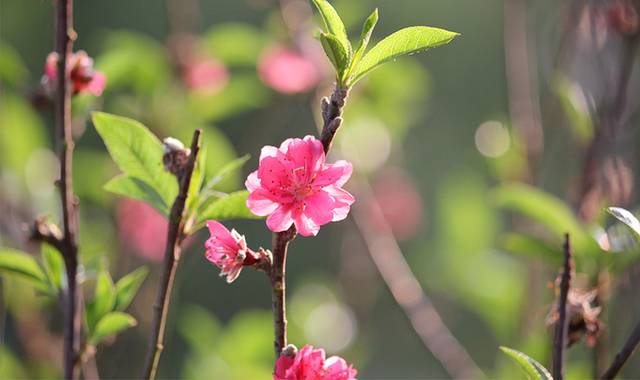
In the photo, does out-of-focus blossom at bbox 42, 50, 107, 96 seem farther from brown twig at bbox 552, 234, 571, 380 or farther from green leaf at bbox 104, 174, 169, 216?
brown twig at bbox 552, 234, 571, 380

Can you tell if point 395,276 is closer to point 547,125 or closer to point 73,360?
point 547,125

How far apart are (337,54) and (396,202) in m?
1.80

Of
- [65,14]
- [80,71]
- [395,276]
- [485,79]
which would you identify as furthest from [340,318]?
[485,79]

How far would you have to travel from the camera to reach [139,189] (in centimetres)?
99

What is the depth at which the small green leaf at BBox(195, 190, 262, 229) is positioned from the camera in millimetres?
949

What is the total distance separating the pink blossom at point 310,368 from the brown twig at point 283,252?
0.07ft

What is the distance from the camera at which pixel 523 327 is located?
1637 mm

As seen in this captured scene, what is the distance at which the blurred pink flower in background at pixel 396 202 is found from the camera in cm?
259

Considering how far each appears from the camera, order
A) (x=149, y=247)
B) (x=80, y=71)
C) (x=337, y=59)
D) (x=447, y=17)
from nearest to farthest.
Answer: (x=337, y=59), (x=80, y=71), (x=149, y=247), (x=447, y=17)

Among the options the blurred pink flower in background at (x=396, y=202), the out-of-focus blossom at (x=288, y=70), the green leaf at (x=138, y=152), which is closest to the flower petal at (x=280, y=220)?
the green leaf at (x=138, y=152)

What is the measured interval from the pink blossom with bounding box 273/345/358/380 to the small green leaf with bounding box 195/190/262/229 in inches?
8.4

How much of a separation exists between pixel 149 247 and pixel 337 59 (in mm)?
1459

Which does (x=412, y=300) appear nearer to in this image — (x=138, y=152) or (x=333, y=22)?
(x=138, y=152)

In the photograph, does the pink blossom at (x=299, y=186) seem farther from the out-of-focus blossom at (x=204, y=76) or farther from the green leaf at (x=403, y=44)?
the out-of-focus blossom at (x=204, y=76)
